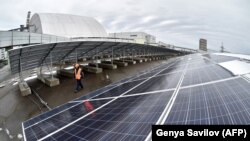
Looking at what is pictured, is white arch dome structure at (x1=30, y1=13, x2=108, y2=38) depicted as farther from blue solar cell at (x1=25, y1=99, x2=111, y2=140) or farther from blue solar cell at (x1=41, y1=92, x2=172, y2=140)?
blue solar cell at (x1=41, y1=92, x2=172, y2=140)

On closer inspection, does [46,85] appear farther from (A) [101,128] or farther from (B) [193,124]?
(B) [193,124]

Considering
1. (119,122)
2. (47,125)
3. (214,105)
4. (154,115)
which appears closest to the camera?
(214,105)

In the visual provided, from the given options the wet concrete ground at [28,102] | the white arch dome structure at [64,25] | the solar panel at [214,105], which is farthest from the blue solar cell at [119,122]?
the white arch dome structure at [64,25]

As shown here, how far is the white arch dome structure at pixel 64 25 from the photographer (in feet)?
194

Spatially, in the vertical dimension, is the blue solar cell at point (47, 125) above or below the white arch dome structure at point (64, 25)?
below

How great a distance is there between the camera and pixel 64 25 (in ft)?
208

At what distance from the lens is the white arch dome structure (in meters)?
59.1

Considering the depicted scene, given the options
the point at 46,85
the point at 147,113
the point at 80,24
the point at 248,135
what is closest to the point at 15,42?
the point at 46,85

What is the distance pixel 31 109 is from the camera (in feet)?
29.0

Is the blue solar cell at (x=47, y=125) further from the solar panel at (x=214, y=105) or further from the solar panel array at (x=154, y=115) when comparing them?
the solar panel at (x=214, y=105)

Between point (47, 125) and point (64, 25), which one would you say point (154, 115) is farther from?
point (64, 25)

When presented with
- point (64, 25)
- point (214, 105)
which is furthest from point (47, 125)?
point (64, 25)

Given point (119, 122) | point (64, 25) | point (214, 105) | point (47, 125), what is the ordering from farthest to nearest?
point (64, 25)
point (47, 125)
point (119, 122)
point (214, 105)

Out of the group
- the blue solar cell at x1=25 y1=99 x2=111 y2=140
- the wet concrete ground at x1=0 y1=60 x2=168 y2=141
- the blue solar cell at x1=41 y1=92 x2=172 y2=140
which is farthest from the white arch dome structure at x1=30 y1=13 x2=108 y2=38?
the blue solar cell at x1=41 y1=92 x2=172 y2=140
